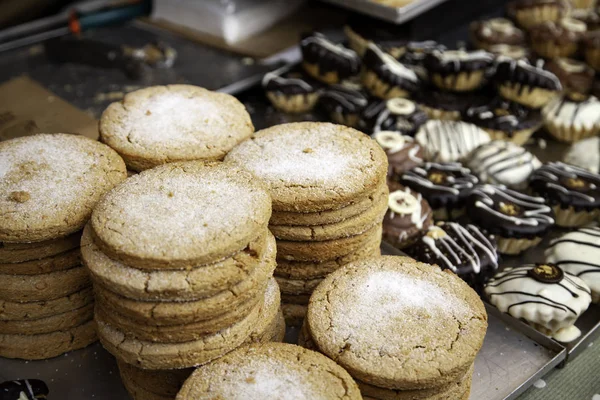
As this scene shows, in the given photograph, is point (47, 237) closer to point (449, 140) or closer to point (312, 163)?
point (312, 163)

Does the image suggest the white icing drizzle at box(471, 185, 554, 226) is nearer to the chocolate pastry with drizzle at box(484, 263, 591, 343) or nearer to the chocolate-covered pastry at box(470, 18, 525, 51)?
the chocolate pastry with drizzle at box(484, 263, 591, 343)

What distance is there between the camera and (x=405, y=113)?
380cm

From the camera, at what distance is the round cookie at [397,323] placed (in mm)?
1811

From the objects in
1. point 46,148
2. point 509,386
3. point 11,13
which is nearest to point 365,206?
point 509,386

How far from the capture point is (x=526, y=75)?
398cm

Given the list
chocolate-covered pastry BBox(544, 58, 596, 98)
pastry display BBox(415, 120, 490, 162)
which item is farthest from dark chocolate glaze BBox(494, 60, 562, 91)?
pastry display BBox(415, 120, 490, 162)

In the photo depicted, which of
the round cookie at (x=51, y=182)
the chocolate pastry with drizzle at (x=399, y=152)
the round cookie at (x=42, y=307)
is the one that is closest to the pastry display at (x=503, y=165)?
the chocolate pastry with drizzle at (x=399, y=152)

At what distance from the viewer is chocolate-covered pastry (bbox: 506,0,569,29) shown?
4.98m

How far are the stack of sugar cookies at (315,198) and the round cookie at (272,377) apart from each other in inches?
17.6

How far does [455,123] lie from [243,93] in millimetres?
1491

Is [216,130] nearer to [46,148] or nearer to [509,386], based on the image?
[46,148]

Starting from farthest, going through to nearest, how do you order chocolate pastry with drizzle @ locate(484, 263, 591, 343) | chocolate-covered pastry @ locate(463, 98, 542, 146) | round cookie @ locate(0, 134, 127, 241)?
1. chocolate-covered pastry @ locate(463, 98, 542, 146)
2. chocolate pastry with drizzle @ locate(484, 263, 591, 343)
3. round cookie @ locate(0, 134, 127, 241)

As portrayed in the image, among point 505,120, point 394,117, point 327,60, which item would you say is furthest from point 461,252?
point 327,60

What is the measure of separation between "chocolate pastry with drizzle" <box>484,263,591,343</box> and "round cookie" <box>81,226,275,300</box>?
1386mm
